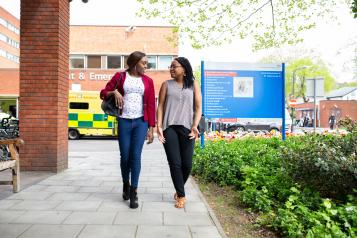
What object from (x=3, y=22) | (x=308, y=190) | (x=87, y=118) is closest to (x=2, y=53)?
(x=3, y=22)

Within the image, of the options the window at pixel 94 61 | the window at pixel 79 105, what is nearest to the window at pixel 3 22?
the window at pixel 94 61

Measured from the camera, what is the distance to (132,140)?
4.60m

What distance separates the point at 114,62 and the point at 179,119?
88.9 feet

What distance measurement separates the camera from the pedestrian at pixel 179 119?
450cm

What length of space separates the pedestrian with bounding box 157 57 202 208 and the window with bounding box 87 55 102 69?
2716cm

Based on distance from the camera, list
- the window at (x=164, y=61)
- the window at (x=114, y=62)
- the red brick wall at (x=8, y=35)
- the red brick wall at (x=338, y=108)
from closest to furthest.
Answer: the window at (x=164, y=61), the window at (x=114, y=62), the red brick wall at (x=338, y=108), the red brick wall at (x=8, y=35)

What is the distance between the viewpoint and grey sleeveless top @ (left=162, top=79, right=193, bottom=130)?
4.50m

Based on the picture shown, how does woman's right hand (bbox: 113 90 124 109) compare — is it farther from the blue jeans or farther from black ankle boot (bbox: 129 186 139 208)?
black ankle boot (bbox: 129 186 139 208)

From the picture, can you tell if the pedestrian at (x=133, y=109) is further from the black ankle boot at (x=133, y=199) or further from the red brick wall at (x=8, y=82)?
the red brick wall at (x=8, y=82)

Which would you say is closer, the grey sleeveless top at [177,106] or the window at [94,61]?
the grey sleeveless top at [177,106]

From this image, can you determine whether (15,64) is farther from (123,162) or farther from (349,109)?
(123,162)

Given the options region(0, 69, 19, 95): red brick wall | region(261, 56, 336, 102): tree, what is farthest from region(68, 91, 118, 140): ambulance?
region(261, 56, 336, 102): tree

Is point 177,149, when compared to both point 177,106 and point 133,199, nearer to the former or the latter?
point 177,106

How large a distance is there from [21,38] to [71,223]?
→ 176 inches
